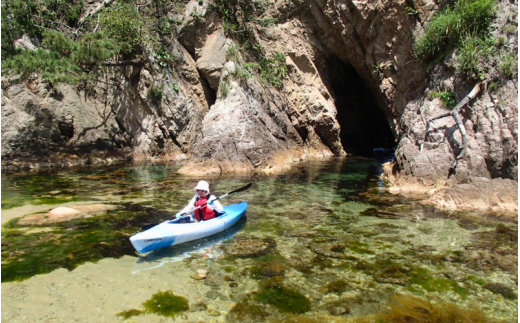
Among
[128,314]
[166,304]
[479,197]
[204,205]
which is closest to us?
[128,314]

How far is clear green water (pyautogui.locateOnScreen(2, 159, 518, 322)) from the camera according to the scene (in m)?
3.71

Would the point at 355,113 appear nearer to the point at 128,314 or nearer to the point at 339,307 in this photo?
the point at 339,307

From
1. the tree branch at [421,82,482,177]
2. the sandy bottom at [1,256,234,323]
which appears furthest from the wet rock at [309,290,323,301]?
the tree branch at [421,82,482,177]

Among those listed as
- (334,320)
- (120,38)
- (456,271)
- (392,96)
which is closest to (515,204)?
(456,271)

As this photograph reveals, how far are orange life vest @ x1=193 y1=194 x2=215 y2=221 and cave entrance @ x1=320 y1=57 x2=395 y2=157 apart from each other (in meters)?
15.3

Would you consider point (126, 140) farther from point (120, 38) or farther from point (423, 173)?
point (423, 173)


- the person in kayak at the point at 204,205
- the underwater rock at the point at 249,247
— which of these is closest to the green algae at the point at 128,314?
the underwater rock at the point at 249,247

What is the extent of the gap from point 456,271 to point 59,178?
1120cm

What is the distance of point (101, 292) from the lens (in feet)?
12.2

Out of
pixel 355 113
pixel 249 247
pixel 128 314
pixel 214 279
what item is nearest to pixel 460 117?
pixel 249 247

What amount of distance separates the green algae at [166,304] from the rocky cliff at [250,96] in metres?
7.24

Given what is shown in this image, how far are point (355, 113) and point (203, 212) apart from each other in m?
19.0

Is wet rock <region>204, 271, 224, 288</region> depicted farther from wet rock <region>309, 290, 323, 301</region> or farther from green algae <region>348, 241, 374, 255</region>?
green algae <region>348, 241, 374, 255</region>

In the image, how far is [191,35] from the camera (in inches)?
675
